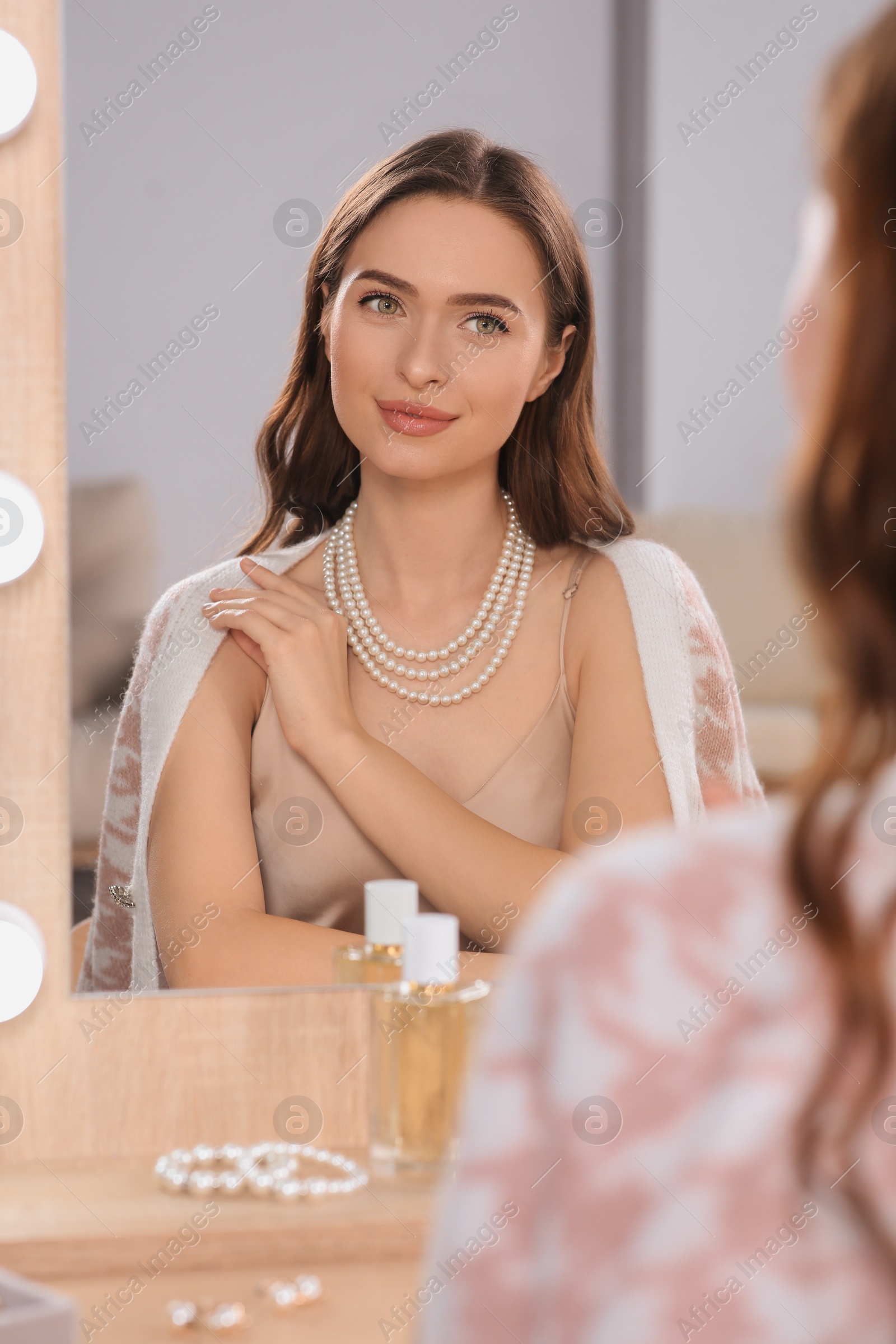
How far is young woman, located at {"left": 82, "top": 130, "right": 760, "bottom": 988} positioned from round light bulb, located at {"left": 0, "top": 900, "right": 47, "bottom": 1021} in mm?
32

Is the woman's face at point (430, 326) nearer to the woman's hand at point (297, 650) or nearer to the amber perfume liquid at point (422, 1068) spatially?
the woman's hand at point (297, 650)

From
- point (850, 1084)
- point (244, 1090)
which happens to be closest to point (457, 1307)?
point (850, 1084)

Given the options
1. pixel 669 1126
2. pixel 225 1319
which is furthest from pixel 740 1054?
pixel 225 1319

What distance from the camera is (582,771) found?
26.0 inches

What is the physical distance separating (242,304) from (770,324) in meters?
0.27

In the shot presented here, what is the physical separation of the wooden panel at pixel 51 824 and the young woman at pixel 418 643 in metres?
0.03

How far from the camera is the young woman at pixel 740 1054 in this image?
267 mm

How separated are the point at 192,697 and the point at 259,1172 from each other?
228 millimetres

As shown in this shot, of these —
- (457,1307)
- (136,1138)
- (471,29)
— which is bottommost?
(136,1138)

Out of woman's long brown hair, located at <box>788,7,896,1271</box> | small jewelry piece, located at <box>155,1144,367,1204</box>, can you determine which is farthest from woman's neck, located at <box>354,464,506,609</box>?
woman's long brown hair, located at <box>788,7,896,1271</box>

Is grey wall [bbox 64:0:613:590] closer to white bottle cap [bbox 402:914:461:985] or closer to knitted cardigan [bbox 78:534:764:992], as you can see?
knitted cardigan [bbox 78:534:764:992]

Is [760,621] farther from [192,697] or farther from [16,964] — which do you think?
[16,964]

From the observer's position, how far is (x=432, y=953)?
0.59m

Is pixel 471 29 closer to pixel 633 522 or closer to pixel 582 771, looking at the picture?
pixel 633 522
